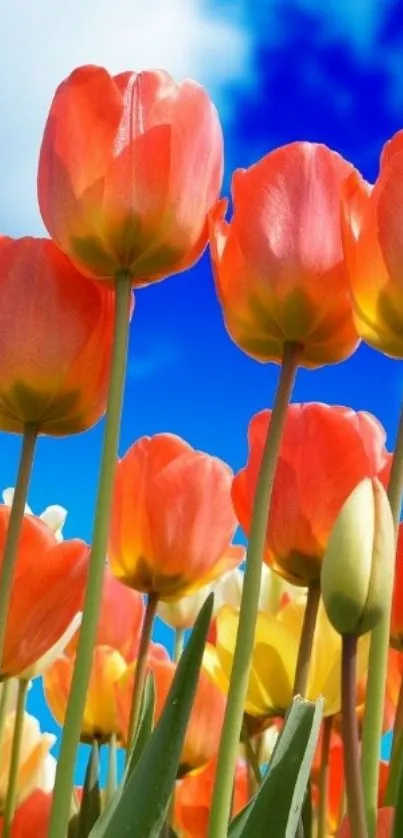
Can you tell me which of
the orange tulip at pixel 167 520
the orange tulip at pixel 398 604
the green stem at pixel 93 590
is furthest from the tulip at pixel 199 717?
the green stem at pixel 93 590

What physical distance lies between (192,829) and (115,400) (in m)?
0.44

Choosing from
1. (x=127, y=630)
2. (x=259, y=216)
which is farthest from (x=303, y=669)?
(x=127, y=630)

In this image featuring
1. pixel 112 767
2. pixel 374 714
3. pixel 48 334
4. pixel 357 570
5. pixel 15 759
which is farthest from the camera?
pixel 112 767

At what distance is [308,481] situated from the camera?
2.29 ft

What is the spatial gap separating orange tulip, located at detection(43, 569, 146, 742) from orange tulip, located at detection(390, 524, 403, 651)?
0.90 feet

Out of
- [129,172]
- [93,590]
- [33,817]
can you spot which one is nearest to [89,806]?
[33,817]

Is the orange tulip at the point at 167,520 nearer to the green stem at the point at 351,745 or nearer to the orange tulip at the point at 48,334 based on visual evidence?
the orange tulip at the point at 48,334

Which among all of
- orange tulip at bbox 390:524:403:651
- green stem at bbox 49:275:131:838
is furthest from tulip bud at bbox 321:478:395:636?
orange tulip at bbox 390:524:403:651

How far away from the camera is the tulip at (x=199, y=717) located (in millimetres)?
920

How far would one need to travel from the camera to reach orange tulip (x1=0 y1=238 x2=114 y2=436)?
0.67m

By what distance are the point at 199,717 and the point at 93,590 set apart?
0.42 m

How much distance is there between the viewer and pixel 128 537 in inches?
32.8

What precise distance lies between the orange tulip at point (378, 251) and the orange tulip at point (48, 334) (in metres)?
0.16

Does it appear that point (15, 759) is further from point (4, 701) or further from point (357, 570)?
point (357, 570)
